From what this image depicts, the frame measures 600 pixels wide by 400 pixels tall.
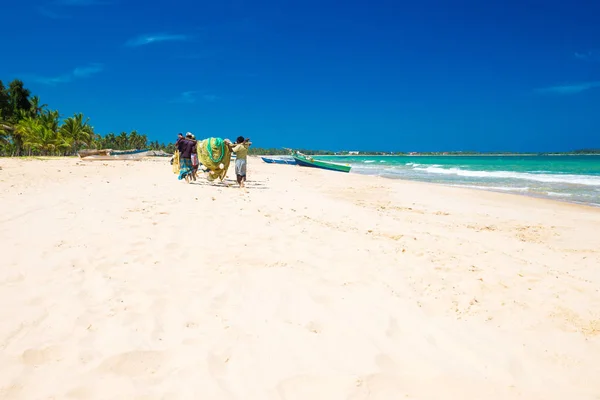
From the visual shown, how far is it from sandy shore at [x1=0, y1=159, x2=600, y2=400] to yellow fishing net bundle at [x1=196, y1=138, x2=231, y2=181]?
555 centimetres

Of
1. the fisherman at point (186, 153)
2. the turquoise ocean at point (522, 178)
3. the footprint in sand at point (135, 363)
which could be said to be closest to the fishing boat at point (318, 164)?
the turquoise ocean at point (522, 178)

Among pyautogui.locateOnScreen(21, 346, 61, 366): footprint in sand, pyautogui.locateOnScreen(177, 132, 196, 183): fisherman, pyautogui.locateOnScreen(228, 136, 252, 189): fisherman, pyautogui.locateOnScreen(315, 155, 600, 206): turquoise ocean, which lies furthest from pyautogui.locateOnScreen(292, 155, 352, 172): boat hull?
pyautogui.locateOnScreen(21, 346, 61, 366): footprint in sand

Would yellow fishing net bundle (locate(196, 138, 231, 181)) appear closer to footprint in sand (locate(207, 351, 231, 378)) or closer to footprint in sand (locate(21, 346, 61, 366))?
footprint in sand (locate(21, 346, 61, 366))

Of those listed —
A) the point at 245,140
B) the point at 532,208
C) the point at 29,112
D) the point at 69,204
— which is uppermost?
the point at 29,112

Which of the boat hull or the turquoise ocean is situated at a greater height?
the boat hull

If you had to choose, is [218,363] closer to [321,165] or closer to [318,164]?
[321,165]

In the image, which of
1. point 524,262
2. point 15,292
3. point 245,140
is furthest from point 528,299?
point 245,140

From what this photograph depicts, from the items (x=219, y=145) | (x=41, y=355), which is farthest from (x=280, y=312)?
(x=219, y=145)

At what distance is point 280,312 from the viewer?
3.47 m

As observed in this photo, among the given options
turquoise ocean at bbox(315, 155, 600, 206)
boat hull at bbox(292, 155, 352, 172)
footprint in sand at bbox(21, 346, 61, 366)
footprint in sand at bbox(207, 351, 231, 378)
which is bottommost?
turquoise ocean at bbox(315, 155, 600, 206)

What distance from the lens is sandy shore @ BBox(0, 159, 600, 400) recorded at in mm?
2547

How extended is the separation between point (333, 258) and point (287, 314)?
5.47ft

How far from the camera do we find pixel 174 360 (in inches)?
105

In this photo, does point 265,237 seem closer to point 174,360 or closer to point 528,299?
point 174,360
